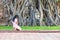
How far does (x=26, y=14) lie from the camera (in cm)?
1438

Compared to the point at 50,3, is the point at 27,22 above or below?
below

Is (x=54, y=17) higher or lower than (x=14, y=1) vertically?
lower

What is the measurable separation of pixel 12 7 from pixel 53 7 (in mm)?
2388

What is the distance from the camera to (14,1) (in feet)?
47.2

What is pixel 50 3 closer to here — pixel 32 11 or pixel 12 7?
pixel 32 11
